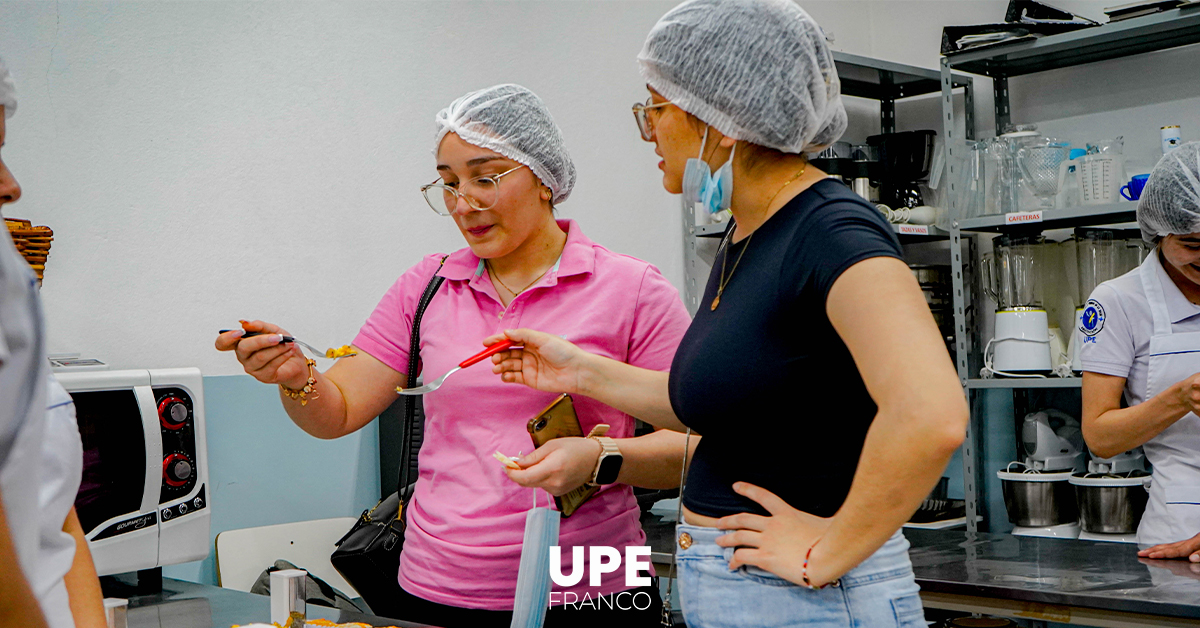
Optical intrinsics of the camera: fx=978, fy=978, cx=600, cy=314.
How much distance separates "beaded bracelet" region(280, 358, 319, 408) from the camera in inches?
58.2

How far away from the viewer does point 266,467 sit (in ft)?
7.56

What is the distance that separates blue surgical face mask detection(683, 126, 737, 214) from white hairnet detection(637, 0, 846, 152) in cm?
4

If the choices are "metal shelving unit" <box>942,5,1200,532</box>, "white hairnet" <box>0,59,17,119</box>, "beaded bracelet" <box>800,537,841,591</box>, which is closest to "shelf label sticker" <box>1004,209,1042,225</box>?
"metal shelving unit" <box>942,5,1200,532</box>

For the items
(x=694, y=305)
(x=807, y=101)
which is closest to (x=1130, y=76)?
(x=694, y=305)

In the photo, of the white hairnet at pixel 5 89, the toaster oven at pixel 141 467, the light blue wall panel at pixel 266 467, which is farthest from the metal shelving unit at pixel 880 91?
the white hairnet at pixel 5 89

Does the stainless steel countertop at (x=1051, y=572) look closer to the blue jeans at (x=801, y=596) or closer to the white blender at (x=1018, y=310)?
the white blender at (x=1018, y=310)

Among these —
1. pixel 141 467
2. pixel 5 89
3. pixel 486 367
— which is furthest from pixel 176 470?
pixel 5 89

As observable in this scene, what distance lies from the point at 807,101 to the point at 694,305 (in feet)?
7.91

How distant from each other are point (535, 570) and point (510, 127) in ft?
2.25

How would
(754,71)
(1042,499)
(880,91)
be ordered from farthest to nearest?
(880,91)
(1042,499)
(754,71)

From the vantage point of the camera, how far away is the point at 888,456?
92 centimetres

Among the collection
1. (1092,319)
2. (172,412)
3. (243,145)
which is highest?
(243,145)

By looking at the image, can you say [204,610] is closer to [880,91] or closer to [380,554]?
[380,554]

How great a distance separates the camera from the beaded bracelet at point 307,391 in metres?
1.48
